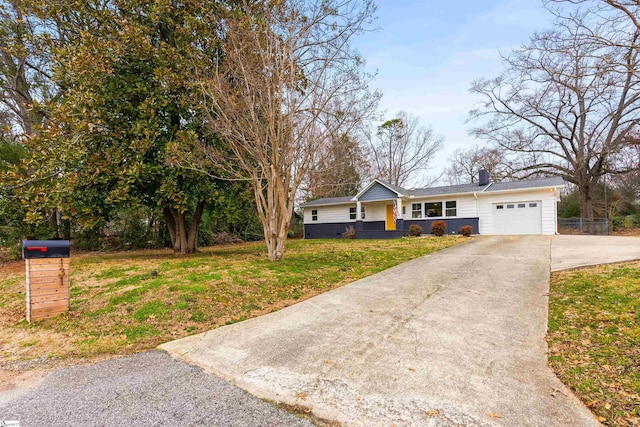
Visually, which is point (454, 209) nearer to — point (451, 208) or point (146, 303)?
point (451, 208)

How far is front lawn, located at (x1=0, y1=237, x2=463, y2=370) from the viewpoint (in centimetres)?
389

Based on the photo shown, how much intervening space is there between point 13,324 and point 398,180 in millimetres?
29655

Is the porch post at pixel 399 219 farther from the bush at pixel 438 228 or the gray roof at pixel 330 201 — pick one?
the gray roof at pixel 330 201

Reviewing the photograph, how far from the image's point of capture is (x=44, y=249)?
4.56m

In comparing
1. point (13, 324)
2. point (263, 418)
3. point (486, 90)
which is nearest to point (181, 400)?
point (263, 418)

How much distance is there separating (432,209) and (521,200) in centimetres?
470

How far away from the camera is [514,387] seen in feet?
8.88

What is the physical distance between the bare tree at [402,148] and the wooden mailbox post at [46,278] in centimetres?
2780

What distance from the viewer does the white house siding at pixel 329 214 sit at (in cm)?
2206

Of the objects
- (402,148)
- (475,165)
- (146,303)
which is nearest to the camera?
(146,303)

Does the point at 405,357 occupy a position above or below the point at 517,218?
below

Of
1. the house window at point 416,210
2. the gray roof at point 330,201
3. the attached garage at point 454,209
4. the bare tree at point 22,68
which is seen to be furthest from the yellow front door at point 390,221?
the bare tree at point 22,68

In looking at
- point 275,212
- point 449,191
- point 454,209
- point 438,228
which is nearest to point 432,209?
point 454,209

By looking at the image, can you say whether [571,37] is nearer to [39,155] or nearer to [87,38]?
[87,38]
